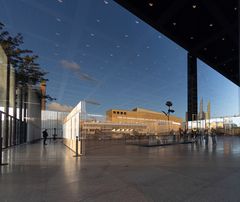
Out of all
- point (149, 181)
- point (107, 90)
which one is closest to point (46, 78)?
point (107, 90)

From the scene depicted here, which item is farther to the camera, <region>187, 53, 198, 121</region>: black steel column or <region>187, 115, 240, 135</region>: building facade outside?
<region>187, 115, 240, 135</region>: building facade outside

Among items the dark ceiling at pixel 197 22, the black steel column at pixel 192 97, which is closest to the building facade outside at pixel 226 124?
the black steel column at pixel 192 97

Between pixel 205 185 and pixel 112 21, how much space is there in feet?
53.8

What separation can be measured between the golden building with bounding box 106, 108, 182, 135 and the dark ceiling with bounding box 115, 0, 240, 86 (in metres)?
9.01

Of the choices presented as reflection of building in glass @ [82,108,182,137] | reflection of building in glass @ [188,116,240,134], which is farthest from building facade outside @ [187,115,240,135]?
reflection of building in glass @ [82,108,182,137]

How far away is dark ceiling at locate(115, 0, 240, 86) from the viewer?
49.9ft

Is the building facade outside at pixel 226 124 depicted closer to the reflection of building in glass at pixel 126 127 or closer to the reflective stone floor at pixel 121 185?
the reflection of building in glass at pixel 126 127

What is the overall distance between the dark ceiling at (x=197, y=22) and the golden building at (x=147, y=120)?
9.01 meters

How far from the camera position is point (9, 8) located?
1125 cm

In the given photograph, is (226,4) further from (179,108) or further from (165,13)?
(179,108)

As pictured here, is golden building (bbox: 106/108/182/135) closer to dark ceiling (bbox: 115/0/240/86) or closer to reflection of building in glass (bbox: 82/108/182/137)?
reflection of building in glass (bbox: 82/108/182/137)

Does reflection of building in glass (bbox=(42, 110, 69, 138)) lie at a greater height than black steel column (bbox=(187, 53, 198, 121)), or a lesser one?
lesser

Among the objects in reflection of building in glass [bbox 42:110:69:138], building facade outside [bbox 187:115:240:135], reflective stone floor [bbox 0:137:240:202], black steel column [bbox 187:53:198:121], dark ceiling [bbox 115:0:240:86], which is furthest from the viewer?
building facade outside [bbox 187:115:240:135]

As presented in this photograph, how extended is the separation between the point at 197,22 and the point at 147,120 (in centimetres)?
1483
